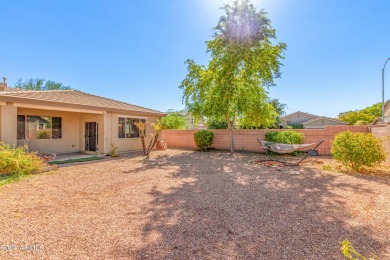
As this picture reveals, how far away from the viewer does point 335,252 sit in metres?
2.34

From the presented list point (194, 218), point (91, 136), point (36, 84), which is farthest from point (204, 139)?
point (36, 84)

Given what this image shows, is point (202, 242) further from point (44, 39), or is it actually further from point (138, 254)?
point (44, 39)

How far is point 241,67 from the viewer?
37.4 ft

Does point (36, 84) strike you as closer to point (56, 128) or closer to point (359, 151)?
point (56, 128)

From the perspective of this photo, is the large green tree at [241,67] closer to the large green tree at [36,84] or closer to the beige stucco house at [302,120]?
the beige stucco house at [302,120]

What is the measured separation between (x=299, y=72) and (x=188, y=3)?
8.89 m

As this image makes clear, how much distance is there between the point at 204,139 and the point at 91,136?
6766mm

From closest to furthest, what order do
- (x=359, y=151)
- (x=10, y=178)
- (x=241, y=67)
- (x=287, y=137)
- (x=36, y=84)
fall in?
(x=10, y=178)
(x=359, y=151)
(x=287, y=137)
(x=241, y=67)
(x=36, y=84)

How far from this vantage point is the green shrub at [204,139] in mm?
13047

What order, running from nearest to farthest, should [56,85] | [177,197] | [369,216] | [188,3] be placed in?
[369,216] → [177,197] → [188,3] → [56,85]

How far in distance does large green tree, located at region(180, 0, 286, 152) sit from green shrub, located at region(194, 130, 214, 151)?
1517 mm

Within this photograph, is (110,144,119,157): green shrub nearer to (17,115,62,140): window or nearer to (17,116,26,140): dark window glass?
(17,115,62,140): window

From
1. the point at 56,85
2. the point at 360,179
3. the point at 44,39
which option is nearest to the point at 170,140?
the point at 44,39

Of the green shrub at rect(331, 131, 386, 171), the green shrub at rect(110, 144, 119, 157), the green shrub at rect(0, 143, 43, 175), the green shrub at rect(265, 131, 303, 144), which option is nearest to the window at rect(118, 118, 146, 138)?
the green shrub at rect(110, 144, 119, 157)
